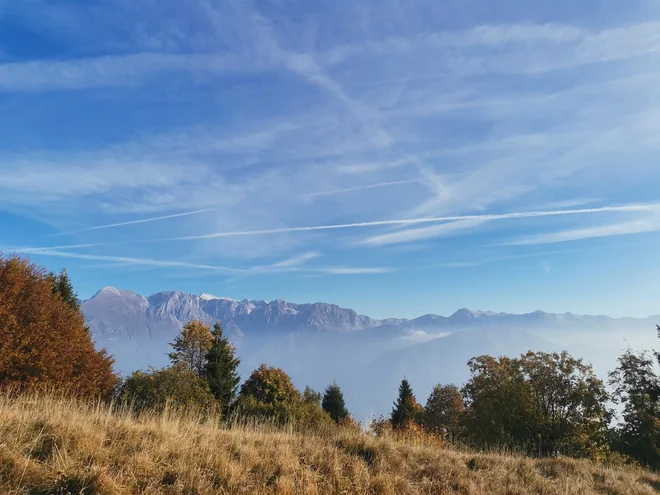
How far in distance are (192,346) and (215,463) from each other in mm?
50326

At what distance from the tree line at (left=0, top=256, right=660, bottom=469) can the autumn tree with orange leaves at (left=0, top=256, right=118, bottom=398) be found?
0.20ft

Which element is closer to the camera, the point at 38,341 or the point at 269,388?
the point at 38,341

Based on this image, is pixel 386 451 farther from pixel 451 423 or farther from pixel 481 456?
pixel 451 423

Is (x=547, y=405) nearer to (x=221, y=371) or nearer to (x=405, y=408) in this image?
(x=405, y=408)

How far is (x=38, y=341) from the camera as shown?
20.1 m

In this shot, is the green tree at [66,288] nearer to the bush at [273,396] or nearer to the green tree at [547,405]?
the bush at [273,396]

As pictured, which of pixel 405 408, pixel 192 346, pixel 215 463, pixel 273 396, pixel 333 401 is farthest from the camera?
pixel 405 408

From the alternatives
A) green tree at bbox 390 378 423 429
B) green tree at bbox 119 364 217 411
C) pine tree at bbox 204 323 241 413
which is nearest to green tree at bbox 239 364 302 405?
pine tree at bbox 204 323 241 413

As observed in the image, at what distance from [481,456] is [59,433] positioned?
918cm

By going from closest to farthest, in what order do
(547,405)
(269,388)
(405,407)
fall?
1. (547,405)
2. (269,388)
3. (405,407)

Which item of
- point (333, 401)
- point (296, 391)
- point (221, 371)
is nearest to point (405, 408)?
point (333, 401)

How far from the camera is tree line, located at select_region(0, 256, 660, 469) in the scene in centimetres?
1980

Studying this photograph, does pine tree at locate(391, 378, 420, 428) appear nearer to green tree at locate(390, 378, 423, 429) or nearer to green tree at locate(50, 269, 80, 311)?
green tree at locate(390, 378, 423, 429)

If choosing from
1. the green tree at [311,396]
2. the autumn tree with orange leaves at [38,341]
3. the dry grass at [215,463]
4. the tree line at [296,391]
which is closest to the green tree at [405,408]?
the tree line at [296,391]
